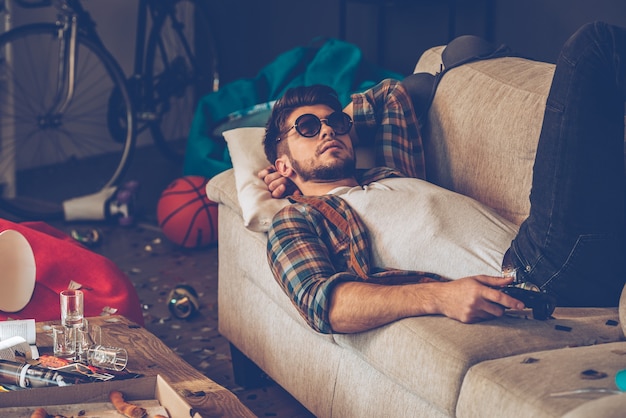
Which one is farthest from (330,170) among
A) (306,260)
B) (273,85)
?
(273,85)

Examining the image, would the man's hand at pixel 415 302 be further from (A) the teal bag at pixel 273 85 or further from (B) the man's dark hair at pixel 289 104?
(A) the teal bag at pixel 273 85

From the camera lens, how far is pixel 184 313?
317cm

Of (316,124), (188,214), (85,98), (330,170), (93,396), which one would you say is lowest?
(188,214)

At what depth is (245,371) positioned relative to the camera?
8.84ft

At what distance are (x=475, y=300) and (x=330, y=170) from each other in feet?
2.31

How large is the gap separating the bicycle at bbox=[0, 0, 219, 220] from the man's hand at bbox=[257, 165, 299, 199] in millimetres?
1856

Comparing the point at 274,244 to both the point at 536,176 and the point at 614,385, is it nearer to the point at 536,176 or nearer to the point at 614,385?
the point at 536,176

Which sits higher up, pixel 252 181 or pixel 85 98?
pixel 252 181

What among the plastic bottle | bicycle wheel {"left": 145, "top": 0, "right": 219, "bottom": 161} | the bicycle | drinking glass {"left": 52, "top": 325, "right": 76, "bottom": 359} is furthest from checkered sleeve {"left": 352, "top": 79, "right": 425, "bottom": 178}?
bicycle wheel {"left": 145, "top": 0, "right": 219, "bottom": 161}

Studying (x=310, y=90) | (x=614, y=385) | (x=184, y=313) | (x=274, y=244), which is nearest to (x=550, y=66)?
(x=310, y=90)

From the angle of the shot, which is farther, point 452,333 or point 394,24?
point 394,24

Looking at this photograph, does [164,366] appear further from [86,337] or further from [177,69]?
[177,69]

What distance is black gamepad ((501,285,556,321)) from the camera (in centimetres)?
192

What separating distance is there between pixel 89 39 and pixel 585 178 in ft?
9.34
